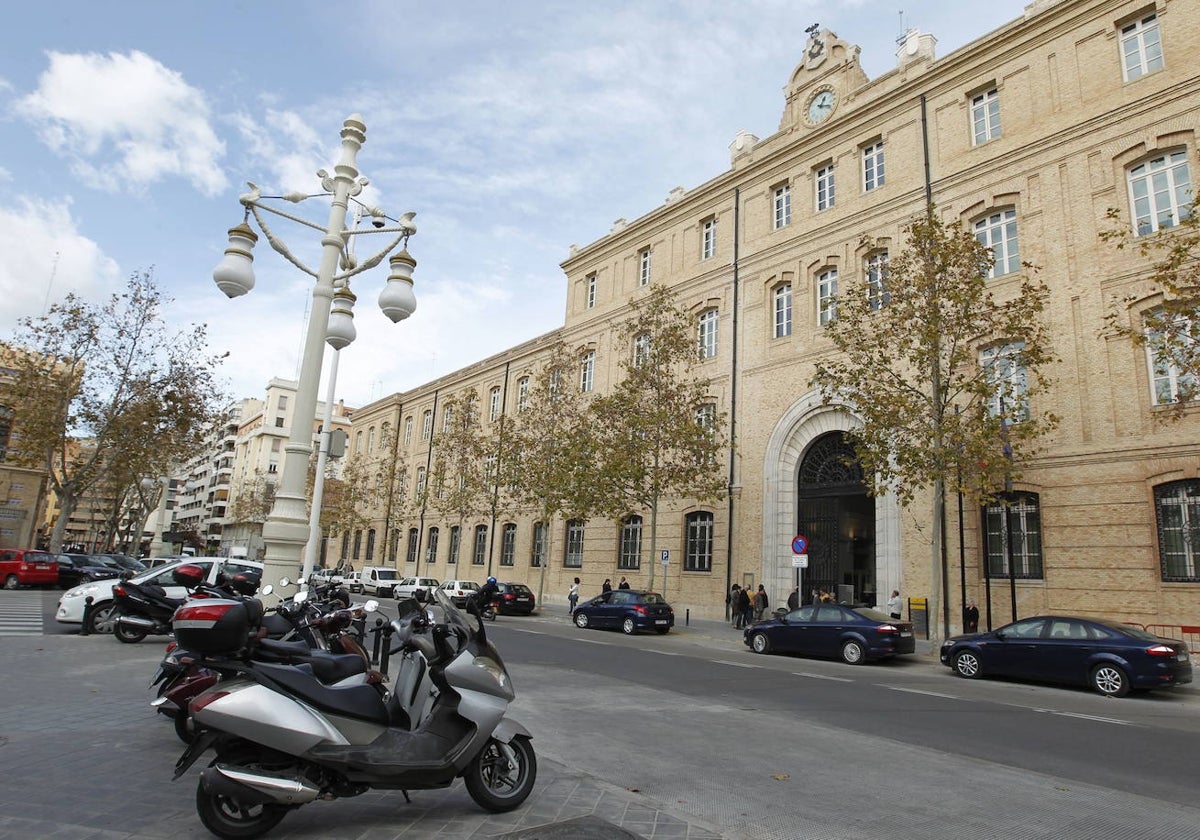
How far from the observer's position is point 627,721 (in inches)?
321

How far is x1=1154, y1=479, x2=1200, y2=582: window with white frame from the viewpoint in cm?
1633

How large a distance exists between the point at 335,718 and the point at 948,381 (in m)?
16.9

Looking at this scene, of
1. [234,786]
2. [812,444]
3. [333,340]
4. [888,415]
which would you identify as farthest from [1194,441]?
[234,786]

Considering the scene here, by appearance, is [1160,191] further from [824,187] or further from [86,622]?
[86,622]

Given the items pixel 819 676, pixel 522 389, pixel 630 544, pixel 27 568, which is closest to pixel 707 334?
pixel 630 544

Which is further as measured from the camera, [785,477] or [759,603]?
[785,477]

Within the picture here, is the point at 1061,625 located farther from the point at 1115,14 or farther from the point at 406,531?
the point at 406,531

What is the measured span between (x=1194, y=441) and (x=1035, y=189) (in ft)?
27.1

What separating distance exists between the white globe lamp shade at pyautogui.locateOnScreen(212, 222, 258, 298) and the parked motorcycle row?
16.1 feet

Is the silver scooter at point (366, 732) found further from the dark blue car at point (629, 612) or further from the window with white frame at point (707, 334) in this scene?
the window with white frame at point (707, 334)

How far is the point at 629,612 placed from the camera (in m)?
22.4

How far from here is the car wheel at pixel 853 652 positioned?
16.1 meters

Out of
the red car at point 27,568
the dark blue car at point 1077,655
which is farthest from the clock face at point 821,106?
the red car at point 27,568

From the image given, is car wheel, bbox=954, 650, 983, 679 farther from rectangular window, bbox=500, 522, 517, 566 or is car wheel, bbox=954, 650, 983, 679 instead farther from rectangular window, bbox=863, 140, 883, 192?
rectangular window, bbox=500, 522, 517, 566
